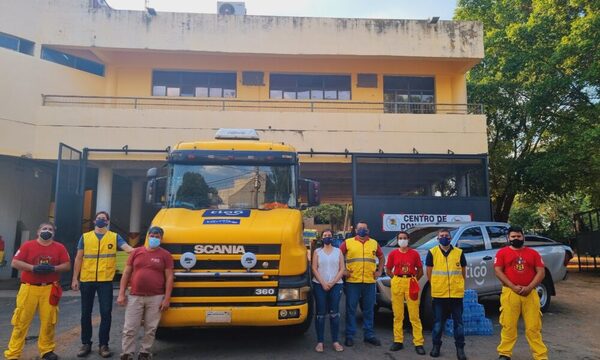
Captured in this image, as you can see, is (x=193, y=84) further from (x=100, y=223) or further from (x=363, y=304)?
(x=363, y=304)

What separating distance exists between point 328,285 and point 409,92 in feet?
39.1

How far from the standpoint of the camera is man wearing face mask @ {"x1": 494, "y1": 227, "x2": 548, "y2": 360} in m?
5.62

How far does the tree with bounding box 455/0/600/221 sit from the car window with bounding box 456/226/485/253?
7.15 m

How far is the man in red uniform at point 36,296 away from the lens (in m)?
5.65

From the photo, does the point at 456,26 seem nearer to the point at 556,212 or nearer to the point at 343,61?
the point at 343,61

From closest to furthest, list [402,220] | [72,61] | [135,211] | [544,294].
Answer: [544,294] → [402,220] → [72,61] → [135,211]

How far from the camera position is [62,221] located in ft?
38.1

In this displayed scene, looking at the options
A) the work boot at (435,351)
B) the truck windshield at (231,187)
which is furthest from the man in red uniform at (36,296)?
the work boot at (435,351)

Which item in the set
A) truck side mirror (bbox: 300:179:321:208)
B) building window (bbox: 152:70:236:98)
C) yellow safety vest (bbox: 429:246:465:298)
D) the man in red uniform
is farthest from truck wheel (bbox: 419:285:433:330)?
building window (bbox: 152:70:236:98)

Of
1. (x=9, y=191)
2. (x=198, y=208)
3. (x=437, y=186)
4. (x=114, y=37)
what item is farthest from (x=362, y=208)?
(x=9, y=191)

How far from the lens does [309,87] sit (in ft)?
53.7

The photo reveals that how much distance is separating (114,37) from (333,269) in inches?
471

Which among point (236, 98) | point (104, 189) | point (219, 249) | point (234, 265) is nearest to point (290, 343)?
point (234, 265)

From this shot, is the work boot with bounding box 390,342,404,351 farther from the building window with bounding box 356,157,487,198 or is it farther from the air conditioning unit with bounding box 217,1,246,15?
the air conditioning unit with bounding box 217,1,246,15
